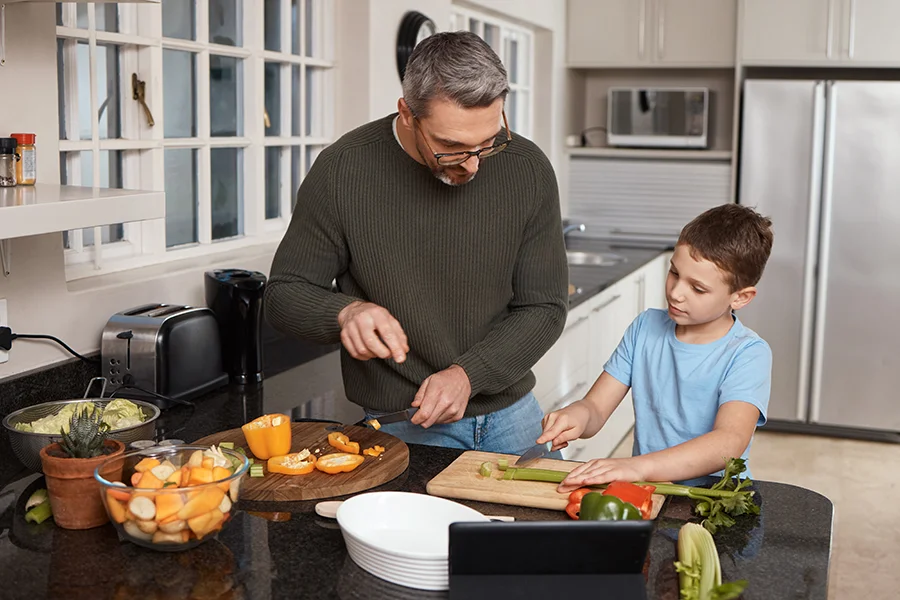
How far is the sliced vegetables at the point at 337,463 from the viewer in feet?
5.18

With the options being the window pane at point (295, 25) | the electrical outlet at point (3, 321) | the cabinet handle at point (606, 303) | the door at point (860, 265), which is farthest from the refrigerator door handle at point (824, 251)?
the electrical outlet at point (3, 321)

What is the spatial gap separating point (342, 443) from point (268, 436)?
0.13m

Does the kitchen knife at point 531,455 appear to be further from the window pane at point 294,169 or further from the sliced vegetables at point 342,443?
the window pane at point 294,169

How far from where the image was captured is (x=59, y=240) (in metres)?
1.99

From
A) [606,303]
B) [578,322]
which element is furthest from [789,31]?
[578,322]

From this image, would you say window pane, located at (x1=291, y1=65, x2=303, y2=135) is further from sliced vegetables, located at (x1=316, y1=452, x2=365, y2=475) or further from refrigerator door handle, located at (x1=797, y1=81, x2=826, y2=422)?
refrigerator door handle, located at (x1=797, y1=81, x2=826, y2=422)

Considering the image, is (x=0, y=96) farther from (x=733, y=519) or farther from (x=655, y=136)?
(x=655, y=136)

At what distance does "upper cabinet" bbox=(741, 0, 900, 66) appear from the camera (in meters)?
4.50

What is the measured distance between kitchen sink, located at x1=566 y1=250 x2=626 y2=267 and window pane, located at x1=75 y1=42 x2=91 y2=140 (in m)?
2.71

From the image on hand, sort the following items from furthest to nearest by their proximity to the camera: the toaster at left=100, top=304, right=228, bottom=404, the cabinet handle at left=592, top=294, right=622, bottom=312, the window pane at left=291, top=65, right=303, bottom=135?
the cabinet handle at left=592, top=294, right=622, bottom=312, the window pane at left=291, top=65, right=303, bottom=135, the toaster at left=100, top=304, right=228, bottom=404

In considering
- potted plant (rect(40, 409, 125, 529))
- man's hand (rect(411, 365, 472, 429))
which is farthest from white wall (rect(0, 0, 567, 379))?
man's hand (rect(411, 365, 472, 429))

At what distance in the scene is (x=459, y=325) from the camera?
72.6 inches

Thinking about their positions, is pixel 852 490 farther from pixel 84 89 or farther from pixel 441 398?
pixel 84 89

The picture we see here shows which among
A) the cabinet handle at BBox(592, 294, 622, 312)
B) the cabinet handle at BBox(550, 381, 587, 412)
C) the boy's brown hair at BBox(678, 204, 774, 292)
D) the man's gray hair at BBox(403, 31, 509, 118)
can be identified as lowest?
the cabinet handle at BBox(550, 381, 587, 412)
